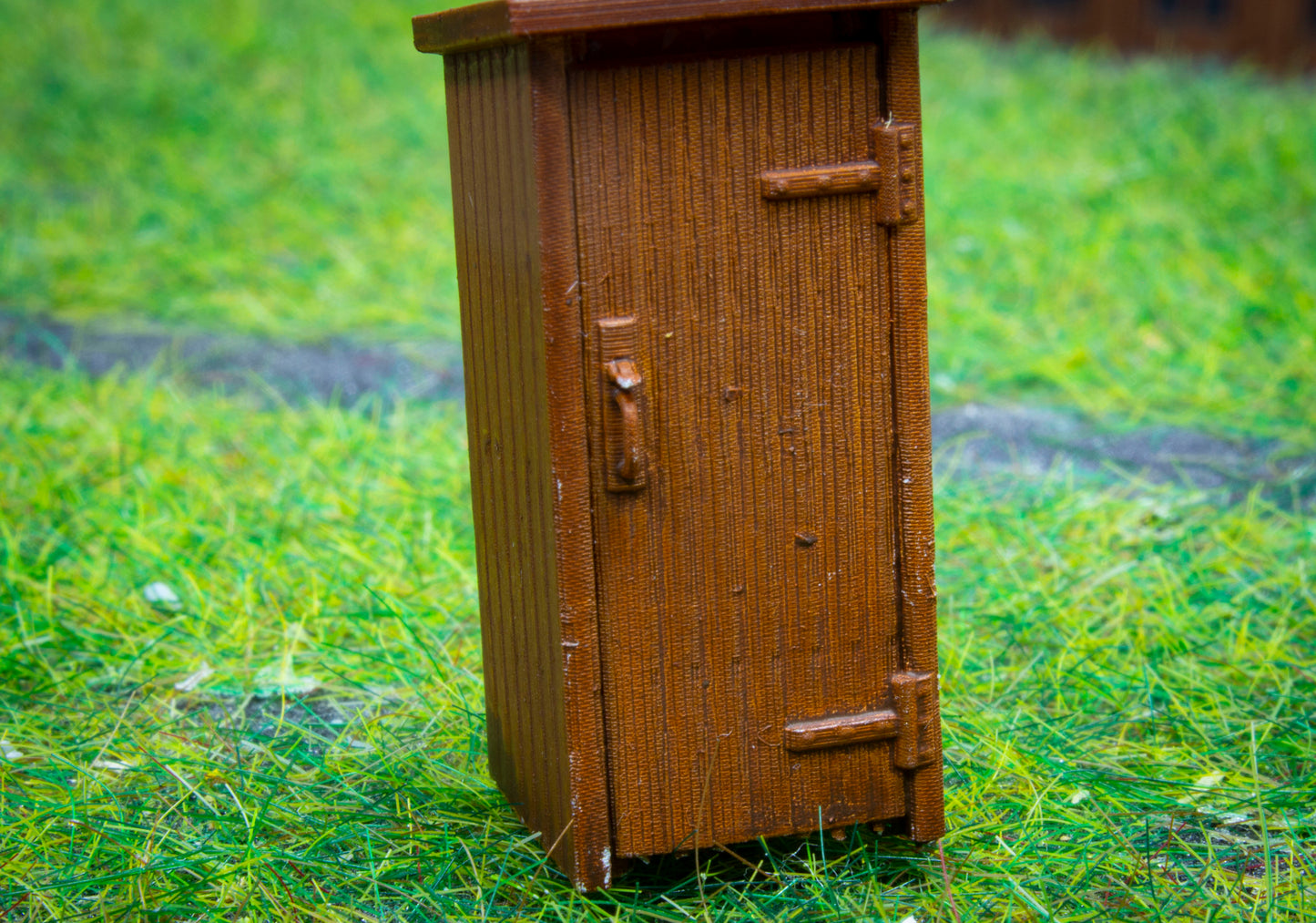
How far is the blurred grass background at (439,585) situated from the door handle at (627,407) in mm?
731

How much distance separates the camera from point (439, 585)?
11.1 feet

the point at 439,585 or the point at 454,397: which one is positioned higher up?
the point at 454,397

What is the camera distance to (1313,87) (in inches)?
354

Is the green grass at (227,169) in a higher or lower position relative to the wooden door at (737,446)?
higher

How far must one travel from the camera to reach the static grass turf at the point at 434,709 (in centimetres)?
219

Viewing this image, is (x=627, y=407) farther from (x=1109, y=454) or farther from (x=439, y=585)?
(x=1109, y=454)

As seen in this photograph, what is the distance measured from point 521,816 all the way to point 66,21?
8.27 metres

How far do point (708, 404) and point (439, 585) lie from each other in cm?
160

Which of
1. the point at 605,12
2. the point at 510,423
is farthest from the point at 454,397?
the point at 605,12

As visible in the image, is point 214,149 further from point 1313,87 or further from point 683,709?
point 1313,87

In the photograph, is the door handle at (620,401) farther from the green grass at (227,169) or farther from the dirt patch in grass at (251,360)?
the green grass at (227,169)

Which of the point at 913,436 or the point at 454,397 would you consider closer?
the point at 913,436

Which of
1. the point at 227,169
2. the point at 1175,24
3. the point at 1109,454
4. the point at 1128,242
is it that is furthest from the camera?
the point at 1175,24

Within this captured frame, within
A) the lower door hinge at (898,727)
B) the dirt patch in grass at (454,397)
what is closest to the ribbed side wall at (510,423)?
the lower door hinge at (898,727)
